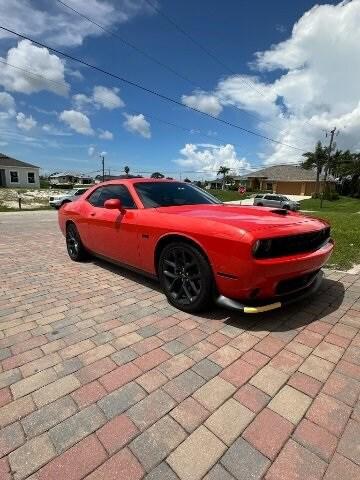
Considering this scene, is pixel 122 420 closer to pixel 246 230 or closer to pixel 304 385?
pixel 304 385

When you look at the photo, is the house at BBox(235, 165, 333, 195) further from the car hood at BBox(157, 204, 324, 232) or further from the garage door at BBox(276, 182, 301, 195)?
the car hood at BBox(157, 204, 324, 232)

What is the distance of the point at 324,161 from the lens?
169 feet

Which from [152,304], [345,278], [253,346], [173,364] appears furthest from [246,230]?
[345,278]

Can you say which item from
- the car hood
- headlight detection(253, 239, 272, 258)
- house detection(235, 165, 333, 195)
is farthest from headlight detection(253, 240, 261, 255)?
house detection(235, 165, 333, 195)

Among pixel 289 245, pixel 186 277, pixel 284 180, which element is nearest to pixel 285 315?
pixel 289 245

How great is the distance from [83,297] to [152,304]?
90 centimetres

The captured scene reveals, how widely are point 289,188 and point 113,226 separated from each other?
6022 centimetres

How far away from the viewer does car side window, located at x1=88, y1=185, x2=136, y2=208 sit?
14.0ft

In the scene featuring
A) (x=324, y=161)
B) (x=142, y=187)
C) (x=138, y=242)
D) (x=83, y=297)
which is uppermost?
(x=324, y=161)

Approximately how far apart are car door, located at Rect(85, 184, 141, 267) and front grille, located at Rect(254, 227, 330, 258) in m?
1.67

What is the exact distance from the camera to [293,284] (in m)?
3.08

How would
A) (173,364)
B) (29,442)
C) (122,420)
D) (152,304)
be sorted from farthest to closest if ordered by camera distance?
(152,304) → (173,364) → (122,420) → (29,442)

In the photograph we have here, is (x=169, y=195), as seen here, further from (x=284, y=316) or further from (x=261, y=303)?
(x=284, y=316)

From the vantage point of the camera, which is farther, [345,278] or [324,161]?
[324,161]
